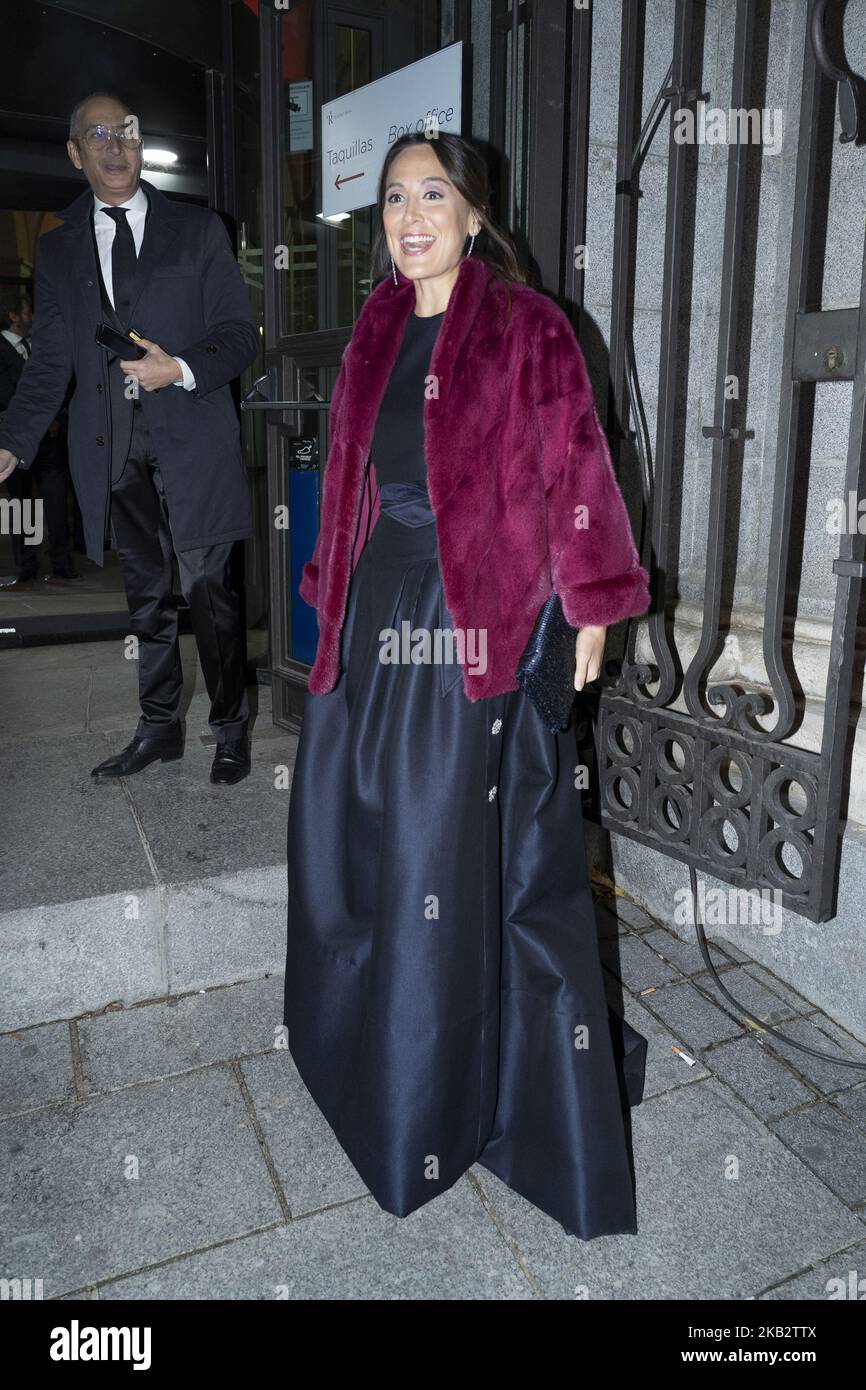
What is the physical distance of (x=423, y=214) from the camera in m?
1.73

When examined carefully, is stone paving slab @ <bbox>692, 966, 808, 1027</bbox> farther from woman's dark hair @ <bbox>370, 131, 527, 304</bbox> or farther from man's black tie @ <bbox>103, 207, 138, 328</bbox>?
man's black tie @ <bbox>103, 207, 138, 328</bbox>

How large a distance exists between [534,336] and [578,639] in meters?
0.55

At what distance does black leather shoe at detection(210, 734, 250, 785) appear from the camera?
11.0 feet

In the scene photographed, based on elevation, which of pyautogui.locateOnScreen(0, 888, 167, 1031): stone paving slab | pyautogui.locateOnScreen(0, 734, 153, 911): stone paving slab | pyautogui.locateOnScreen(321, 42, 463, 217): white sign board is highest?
pyautogui.locateOnScreen(321, 42, 463, 217): white sign board

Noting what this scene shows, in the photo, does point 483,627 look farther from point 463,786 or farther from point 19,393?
point 19,393

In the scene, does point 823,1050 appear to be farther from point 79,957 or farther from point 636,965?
point 79,957

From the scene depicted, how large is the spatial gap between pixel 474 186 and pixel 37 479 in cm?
630

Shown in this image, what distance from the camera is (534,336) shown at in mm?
1699

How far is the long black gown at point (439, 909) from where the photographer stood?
1.77 metres

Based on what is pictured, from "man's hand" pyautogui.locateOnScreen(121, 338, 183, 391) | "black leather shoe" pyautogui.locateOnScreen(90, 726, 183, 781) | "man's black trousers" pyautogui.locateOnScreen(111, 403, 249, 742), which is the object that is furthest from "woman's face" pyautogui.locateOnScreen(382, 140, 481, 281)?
"black leather shoe" pyautogui.locateOnScreen(90, 726, 183, 781)

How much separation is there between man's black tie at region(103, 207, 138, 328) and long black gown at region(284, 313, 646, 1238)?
5.31 feet

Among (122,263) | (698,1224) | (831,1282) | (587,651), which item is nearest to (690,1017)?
(698,1224)

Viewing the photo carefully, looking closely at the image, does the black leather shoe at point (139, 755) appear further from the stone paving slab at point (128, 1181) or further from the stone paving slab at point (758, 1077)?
the stone paving slab at point (758, 1077)
